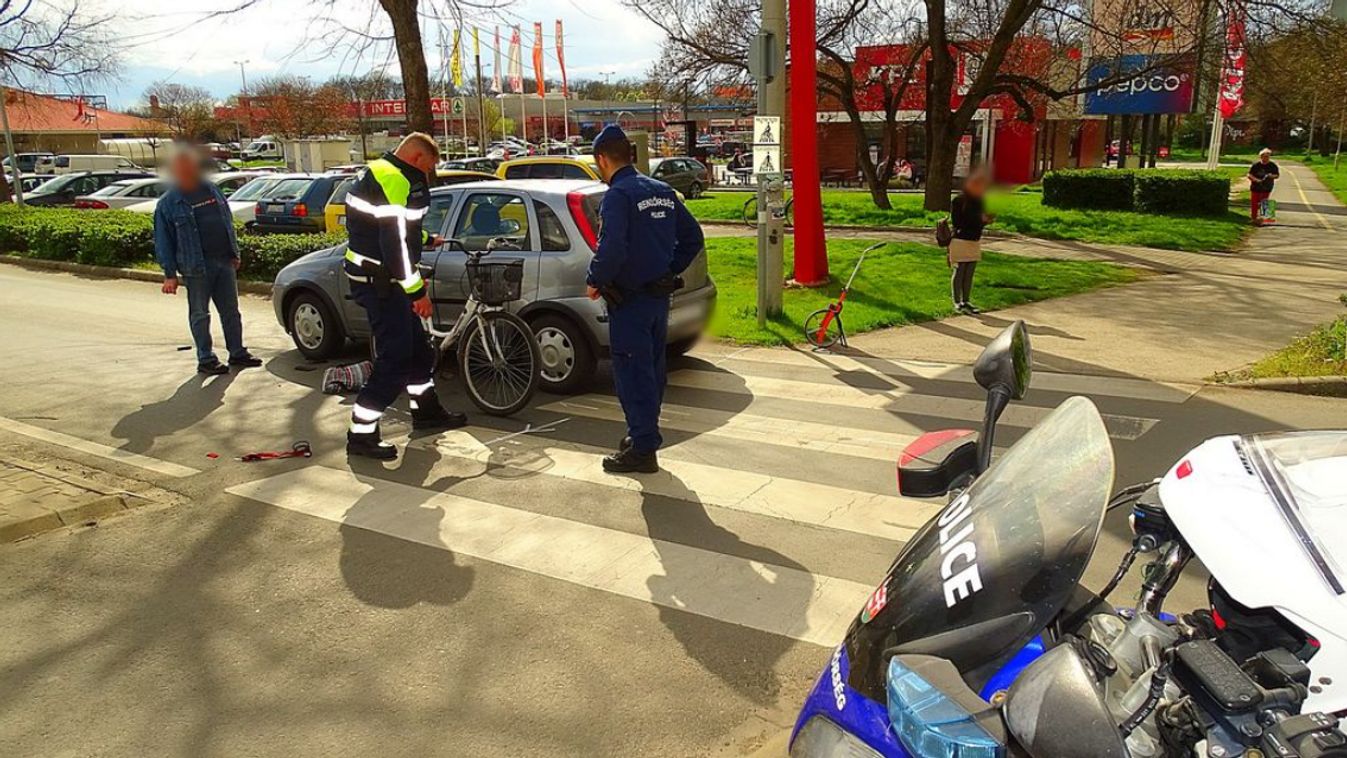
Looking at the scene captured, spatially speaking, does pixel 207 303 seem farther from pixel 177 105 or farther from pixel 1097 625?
pixel 177 105

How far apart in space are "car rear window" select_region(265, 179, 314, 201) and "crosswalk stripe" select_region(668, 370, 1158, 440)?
512 inches

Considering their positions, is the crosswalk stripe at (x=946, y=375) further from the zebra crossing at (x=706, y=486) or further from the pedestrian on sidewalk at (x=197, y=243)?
the pedestrian on sidewalk at (x=197, y=243)

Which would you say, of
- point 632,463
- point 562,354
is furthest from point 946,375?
point 632,463

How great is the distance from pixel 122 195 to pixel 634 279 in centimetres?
2403

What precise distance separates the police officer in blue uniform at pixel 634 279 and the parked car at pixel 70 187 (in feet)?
85.1

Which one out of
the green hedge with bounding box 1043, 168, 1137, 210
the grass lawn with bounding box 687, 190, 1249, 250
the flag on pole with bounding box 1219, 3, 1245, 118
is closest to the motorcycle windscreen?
the grass lawn with bounding box 687, 190, 1249, 250

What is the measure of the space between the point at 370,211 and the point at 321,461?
1.75 metres

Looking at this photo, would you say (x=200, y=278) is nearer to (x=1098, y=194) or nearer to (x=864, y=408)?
(x=864, y=408)

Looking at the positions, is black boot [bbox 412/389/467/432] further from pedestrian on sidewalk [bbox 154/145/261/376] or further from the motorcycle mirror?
the motorcycle mirror

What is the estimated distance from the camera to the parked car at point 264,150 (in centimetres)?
6492

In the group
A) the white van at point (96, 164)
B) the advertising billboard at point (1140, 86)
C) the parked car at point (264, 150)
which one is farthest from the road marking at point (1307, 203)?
the parked car at point (264, 150)

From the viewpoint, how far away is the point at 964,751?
1500 millimetres

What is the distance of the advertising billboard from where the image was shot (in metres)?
19.3

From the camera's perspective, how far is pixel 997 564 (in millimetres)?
1771
